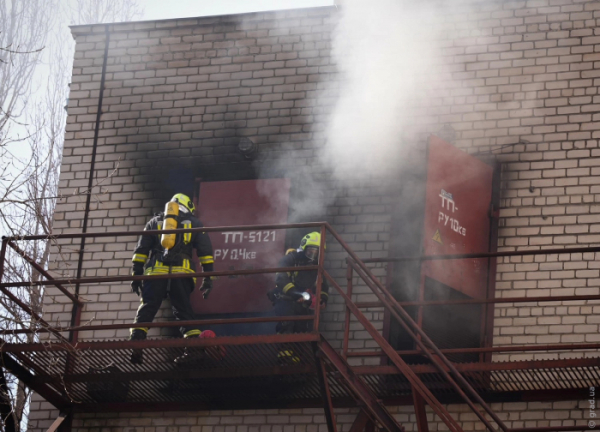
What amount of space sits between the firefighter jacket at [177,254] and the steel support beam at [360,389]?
1802 mm

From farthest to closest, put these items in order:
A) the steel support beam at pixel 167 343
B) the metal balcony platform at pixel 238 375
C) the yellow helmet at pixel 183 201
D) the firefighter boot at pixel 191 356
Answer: the yellow helmet at pixel 183 201 < the firefighter boot at pixel 191 356 < the metal balcony platform at pixel 238 375 < the steel support beam at pixel 167 343

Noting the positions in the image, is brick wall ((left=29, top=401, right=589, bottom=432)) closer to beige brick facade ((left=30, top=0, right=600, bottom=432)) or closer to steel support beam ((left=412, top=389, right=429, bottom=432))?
beige brick facade ((left=30, top=0, right=600, bottom=432))

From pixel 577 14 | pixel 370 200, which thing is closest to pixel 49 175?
pixel 370 200

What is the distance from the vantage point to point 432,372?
27.7 feet

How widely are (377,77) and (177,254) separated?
3.34 metres

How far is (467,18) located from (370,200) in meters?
2.40

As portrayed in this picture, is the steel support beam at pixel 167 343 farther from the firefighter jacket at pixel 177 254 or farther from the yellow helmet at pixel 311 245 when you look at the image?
Answer: the yellow helmet at pixel 311 245

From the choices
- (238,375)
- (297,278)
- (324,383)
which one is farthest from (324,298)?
(324,383)

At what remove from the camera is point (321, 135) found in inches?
436

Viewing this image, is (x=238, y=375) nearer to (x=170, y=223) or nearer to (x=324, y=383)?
(x=324, y=383)

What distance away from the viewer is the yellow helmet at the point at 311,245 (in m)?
9.80

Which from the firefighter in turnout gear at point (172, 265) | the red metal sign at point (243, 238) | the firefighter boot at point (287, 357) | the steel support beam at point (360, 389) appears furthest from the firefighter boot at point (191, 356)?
the red metal sign at point (243, 238)

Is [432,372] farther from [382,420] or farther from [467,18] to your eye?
[467,18]

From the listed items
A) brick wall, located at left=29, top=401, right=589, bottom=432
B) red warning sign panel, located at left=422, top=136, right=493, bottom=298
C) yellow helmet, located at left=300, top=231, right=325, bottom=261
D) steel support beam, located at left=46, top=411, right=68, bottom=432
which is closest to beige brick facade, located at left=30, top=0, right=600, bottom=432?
brick wall, located at left=29, top=401, right=589, bottom=432
